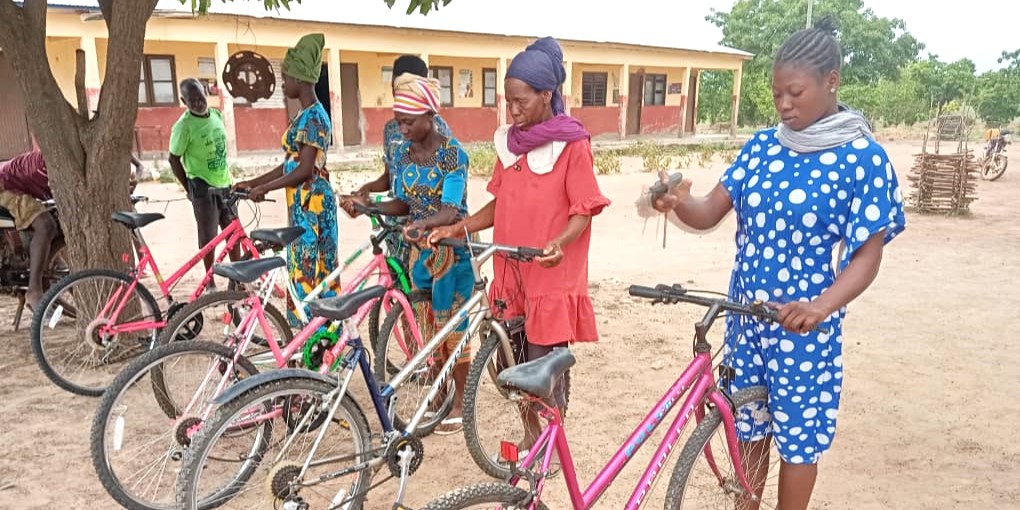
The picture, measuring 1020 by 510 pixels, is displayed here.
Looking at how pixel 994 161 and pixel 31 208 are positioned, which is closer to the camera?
pixel 31 208

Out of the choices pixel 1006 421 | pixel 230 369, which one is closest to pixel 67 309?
pixel 230 369

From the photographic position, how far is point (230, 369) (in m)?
2.76

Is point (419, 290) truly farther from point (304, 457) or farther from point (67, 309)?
point (67, 309)

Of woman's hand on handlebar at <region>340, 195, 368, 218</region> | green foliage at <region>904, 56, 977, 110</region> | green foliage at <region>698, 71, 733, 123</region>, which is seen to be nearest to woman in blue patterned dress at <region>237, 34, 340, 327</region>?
woman's hand on handlebar at <region>340, 195, 368, 218</region>

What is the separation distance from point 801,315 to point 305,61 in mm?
2928

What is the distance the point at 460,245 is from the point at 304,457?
98cm

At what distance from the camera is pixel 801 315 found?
1.89 m

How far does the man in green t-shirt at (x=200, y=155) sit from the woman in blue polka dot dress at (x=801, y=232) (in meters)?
4.42

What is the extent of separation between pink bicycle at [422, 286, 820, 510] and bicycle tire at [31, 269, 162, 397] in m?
2.70

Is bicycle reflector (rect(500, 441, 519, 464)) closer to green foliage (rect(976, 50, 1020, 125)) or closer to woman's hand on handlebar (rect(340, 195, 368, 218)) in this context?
woman's hand on handlebar (rect(340, 195, 368, 218))

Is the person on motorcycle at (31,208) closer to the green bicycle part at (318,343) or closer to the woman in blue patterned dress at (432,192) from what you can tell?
the green bicycle part at (318,343)

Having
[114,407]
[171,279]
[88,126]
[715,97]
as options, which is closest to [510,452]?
[114,407]

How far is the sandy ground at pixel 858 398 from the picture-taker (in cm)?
305

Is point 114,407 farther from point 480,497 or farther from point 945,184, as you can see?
point 945,184
